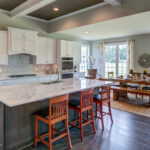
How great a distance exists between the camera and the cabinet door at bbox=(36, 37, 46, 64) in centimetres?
520

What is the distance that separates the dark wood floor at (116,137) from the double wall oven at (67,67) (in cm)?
291

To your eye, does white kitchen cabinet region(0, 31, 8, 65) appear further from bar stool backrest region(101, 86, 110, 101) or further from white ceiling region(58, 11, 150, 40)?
bar stool backrest region(101, 86, 110, 101)

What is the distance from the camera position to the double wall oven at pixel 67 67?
231 inches

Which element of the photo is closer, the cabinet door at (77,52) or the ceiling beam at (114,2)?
the ceiling beam at (114,2)

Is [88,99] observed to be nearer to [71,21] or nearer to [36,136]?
[36,136]

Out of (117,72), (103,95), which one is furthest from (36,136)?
(117,72)

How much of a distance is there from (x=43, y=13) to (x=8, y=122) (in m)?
4.02

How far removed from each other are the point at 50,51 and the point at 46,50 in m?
0.20

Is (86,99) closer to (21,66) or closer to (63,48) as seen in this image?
(21,66)

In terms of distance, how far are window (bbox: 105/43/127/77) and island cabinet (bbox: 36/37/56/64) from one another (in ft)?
10.8

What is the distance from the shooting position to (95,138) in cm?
265

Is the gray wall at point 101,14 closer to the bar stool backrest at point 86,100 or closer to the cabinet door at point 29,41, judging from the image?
the cabinet door at point 29,41

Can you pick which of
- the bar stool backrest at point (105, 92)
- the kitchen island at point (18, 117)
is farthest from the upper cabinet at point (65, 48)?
the kitchen island at point (18, 117)

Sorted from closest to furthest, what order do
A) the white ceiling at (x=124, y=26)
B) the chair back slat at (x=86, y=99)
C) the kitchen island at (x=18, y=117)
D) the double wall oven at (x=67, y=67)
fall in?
the kitchen island at (x=18, y=117) < the chair back slat at (x=86, y=99) < the white ceiling at (x=124, y=26) < the double wall oven at (x=67, y=67)
